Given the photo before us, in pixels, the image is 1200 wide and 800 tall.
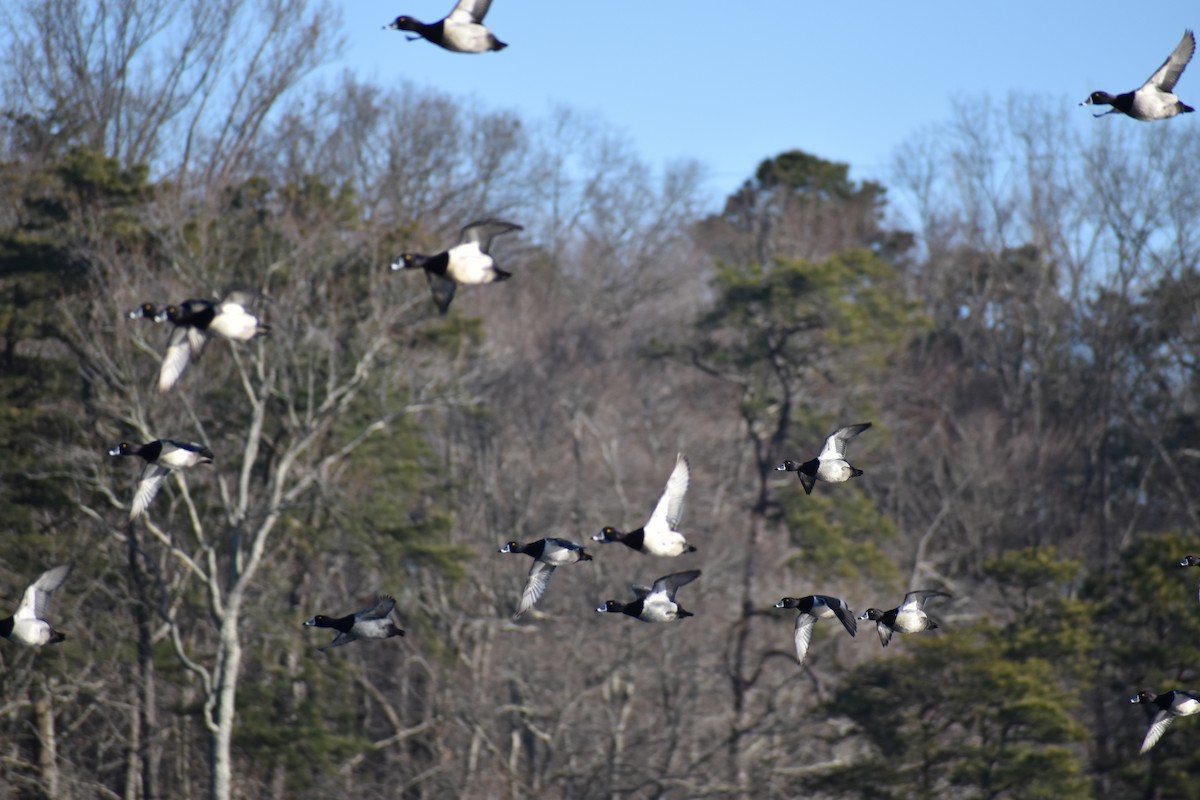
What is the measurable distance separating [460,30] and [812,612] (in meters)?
5.89

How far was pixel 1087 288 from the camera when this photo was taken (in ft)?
181

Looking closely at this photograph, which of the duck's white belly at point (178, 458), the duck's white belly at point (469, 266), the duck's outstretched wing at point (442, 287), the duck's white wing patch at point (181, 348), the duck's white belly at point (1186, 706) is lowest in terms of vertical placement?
the duck's white belly at point (1186, 706)

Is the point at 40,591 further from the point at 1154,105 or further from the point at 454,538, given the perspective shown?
the point at 454,538

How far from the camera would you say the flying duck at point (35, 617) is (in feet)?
48.2

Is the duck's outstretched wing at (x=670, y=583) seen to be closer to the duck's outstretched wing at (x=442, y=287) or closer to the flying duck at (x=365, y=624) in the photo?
the flying duck at (x=365, y=624)

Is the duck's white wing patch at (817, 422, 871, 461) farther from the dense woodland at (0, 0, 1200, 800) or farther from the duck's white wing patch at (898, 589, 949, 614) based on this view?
the dense woodland at (0, 0, 1200, 800)

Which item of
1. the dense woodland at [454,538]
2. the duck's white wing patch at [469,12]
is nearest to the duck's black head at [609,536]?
the duck's white wing patch at [469,12]

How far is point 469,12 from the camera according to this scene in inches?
478

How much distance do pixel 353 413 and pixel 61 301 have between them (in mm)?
5792

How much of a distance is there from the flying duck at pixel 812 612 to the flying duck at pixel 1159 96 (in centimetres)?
431

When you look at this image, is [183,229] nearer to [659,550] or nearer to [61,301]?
[61,301]

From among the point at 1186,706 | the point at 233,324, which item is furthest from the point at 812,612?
the point at 233,324

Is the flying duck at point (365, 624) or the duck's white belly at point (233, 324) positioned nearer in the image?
the duck's white belly at point (233, 324)

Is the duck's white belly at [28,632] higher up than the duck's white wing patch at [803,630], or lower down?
lower down
